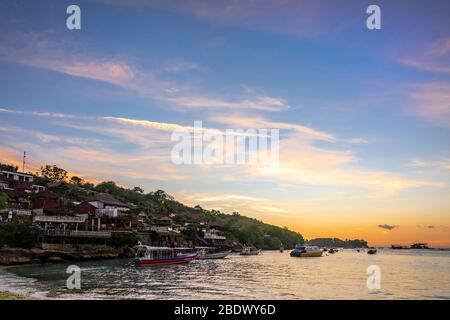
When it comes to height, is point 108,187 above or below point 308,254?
above

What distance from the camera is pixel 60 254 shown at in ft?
206

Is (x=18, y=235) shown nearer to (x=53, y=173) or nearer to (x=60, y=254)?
(x=60, y=254)

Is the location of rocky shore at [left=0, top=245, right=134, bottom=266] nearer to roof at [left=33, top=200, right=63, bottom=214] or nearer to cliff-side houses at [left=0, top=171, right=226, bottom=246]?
cliff-side houses at [left=0, top=171, right=226, bottom=246]

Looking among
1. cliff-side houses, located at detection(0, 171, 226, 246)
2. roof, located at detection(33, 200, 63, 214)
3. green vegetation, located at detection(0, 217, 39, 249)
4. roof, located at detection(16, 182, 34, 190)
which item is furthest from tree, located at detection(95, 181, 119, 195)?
green vegetation, located at detection(0, 217, 39, 249)

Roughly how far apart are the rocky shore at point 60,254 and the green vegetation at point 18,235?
4.31 feet

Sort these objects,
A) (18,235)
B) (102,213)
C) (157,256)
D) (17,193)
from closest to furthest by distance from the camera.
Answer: (18,235), (157,256), (17,193), (102,213)

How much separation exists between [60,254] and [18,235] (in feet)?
23.3

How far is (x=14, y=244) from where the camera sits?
57.8 m

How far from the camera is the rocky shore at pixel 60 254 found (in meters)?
54.8

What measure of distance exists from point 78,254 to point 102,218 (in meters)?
17.8

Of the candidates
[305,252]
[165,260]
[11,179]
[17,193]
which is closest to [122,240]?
[165,260]

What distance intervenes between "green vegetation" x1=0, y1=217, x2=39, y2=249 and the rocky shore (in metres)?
1.31

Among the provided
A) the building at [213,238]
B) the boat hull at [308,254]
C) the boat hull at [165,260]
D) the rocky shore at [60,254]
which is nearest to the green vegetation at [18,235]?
the rocky shore at [60,254]

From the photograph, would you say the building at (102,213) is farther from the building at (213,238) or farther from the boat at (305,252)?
the boat at (305,252)
